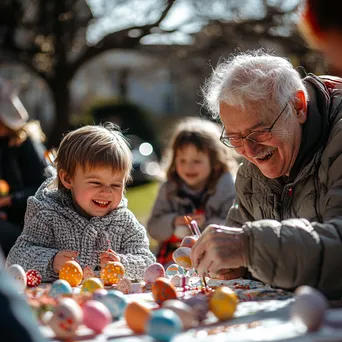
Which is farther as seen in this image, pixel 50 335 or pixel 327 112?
pixel 327 112

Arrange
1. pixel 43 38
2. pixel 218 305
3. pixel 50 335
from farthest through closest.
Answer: pixel 43 38, pixel 218 305, pixel 50 335

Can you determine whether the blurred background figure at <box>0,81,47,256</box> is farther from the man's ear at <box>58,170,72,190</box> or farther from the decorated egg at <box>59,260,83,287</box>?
the decorated egg at <box>59,260,83,287</box>

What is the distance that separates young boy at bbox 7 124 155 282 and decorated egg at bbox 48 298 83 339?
3.64ft

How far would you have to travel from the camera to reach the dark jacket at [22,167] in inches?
187

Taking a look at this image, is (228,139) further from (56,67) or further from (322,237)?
(56,67)

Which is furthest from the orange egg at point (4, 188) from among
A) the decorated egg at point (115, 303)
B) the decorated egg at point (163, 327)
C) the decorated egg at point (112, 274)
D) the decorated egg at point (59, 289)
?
the decorated egg at point (163, 327)

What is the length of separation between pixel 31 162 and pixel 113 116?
19.5 m

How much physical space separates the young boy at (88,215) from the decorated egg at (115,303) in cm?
87

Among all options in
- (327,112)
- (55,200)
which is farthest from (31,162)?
(327,112)

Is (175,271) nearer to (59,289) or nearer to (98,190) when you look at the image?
(98,190)

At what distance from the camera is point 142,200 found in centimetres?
1320

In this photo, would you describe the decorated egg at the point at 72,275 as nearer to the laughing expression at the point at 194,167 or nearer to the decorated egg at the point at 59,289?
the decorated egg at the point at 59,289

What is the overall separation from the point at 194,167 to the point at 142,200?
8.38 m

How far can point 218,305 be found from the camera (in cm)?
180
